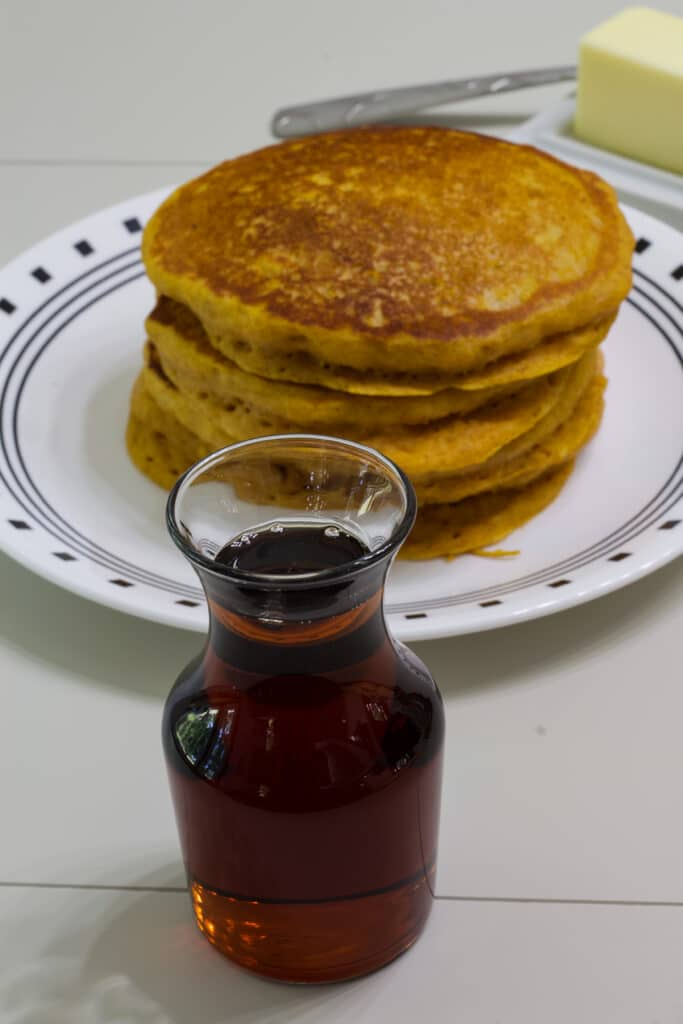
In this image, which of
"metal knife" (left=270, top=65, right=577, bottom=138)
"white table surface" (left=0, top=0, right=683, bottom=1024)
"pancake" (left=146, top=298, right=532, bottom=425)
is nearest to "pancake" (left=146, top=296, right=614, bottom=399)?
"pancake" (left=146, top=298, right=532, bottom=425)

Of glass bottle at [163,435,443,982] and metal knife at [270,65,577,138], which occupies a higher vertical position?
glass bottle at [163,435,443,982]

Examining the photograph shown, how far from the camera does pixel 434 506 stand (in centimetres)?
125

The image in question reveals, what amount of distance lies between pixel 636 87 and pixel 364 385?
2.92 feet

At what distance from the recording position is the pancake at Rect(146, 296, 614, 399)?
116 cm

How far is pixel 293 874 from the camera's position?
0.82 m

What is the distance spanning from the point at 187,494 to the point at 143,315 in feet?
2.54

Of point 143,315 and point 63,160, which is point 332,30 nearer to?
point 63,160

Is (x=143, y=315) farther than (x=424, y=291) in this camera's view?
Yes

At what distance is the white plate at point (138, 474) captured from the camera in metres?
1.12

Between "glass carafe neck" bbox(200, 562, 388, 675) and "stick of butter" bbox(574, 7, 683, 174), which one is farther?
"stick of butter" bbox(574, 7, 683, 174)

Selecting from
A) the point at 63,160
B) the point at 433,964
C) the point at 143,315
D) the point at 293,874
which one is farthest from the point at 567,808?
the point at 63,160

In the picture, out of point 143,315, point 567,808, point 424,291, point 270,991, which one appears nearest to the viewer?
point 270,991

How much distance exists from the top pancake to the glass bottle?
33cm

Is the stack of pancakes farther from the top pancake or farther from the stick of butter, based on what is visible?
the stick of butter
